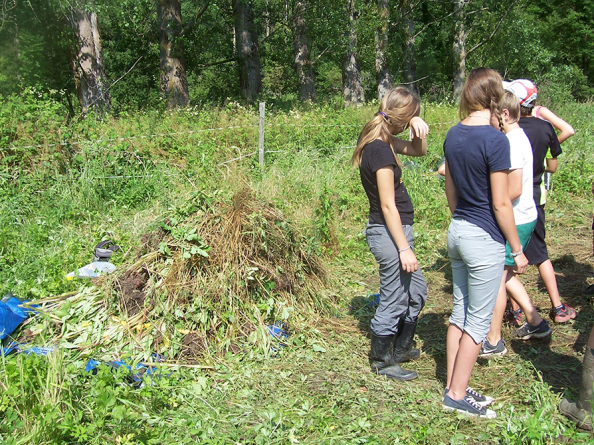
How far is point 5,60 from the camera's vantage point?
22531mm

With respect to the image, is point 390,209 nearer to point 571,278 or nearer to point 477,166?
point 477,166

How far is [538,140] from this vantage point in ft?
12.8

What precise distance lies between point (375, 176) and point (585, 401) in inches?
68.4

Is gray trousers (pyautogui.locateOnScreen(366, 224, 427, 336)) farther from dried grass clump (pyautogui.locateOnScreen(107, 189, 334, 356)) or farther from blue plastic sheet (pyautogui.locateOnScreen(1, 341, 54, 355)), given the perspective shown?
blue plastic sheet (pyautogui.locateOnScreen(1, 341, 54, 355))

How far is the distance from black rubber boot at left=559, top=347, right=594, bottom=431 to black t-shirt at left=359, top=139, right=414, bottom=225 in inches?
51.1

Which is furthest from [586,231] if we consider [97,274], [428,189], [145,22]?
[145,22]

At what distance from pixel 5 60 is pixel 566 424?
25915mm

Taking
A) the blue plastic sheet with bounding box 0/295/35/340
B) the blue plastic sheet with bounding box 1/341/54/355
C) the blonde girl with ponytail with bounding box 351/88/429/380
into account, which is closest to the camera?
the blonde girl with ponytail with bounding box 351/88/429/380

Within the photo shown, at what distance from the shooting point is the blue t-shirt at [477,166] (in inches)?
105

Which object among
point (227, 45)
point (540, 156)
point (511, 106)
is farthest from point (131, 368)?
point (227, 45)

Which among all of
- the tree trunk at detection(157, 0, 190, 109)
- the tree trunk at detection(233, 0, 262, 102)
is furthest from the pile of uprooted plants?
the tree trunk at detection(233, 0, 262, 102)

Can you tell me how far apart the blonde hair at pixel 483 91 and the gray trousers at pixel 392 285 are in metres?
0.92

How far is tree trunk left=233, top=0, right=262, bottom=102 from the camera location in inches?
670

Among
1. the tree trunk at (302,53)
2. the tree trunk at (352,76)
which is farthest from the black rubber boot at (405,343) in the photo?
the tree trunk at (302,53)
